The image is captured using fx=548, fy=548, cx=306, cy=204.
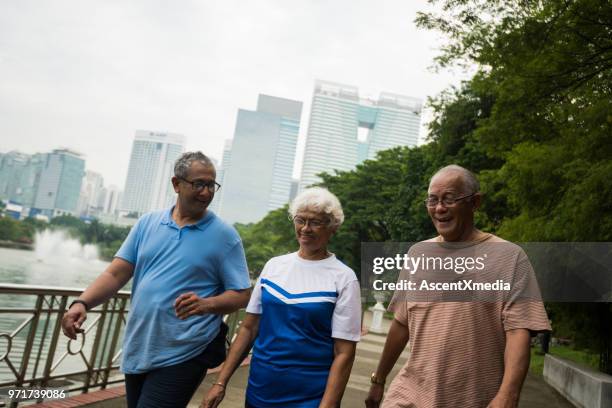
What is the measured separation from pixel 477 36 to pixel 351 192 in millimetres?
27275

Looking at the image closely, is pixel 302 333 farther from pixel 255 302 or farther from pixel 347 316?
pixel 255 302

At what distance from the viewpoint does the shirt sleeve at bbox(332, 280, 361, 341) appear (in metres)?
2.33

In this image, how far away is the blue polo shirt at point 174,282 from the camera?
249 cm

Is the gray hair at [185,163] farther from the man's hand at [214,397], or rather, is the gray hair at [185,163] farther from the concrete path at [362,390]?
the concrete path at [362,390]

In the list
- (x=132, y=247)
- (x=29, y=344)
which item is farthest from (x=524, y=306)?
(x=29, y=344)

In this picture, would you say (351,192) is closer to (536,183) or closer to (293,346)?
(536,183)

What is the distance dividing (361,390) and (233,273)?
5.19m

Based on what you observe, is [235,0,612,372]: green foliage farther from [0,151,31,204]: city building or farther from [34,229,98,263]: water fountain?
[0,151,31,204]: city building

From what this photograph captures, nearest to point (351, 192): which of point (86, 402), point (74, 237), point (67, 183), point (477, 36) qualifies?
point (477, 36)

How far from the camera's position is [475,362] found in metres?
2.04

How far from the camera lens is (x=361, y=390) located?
285 inches

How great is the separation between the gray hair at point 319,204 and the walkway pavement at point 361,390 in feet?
9.29

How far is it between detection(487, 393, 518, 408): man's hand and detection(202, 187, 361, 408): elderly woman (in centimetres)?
63

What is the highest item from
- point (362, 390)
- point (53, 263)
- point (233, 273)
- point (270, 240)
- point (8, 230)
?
point (270, 240)
